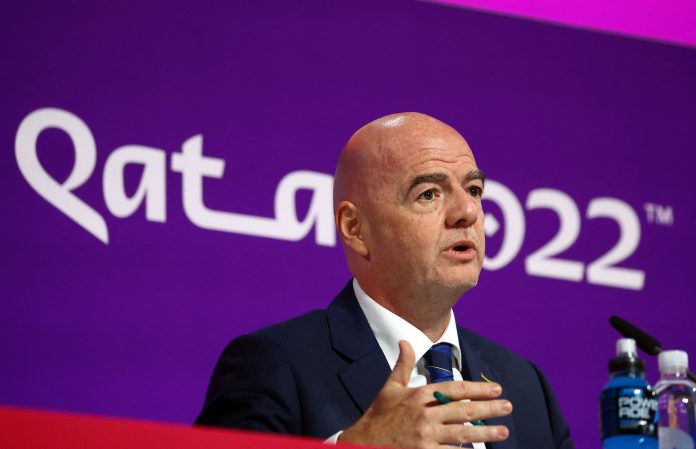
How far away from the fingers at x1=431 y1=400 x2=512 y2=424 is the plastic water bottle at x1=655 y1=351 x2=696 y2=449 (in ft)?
1.70

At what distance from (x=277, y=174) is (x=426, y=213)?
0.84 m

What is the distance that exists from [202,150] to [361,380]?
102 cm

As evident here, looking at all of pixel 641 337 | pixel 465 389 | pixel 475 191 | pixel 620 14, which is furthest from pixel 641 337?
pixel 620 14

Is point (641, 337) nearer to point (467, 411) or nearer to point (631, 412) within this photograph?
point (631, 412)

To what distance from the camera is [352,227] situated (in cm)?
272

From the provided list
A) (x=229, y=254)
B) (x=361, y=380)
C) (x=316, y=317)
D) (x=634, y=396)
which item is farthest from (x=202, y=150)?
(x=634, y=396)

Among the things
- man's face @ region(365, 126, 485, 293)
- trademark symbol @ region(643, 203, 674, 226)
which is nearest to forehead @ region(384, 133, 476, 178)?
man's face @ region(365, 126, 485, 293)

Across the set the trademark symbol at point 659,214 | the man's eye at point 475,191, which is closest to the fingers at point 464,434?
the man's eye at point 475,191

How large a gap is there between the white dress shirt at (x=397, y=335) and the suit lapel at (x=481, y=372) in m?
0.02

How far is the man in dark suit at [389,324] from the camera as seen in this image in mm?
2387

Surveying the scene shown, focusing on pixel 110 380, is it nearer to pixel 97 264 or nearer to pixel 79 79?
pixel 97 264

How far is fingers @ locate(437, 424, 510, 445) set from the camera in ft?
6.50

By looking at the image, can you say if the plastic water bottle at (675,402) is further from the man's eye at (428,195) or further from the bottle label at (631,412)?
the man's eye at (428,195)

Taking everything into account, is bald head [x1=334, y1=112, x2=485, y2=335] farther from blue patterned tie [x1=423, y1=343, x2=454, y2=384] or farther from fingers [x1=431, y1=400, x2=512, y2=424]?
fingers [x1=431, y1=400, x2=512, y2=424]
